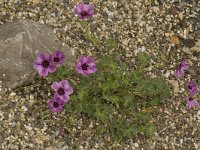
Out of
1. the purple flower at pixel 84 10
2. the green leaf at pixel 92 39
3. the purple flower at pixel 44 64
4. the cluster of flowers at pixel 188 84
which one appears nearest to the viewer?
the purple flower at pixel 44 64

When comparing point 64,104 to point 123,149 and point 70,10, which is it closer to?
point 123,149

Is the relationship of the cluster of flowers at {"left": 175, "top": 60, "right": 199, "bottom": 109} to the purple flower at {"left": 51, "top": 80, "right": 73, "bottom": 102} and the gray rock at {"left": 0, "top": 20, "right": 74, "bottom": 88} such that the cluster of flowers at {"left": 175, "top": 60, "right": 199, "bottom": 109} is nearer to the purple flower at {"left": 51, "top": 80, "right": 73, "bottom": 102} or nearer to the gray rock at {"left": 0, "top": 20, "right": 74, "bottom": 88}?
the purple flower at {"left": 51, "top": 80, "right": 73, "bottom": 102}

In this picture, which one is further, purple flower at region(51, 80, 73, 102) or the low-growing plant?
the low-growing plant

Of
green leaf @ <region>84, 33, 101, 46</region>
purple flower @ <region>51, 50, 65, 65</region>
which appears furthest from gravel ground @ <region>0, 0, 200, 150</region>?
purple flower @ <region>51, 50, 65, 65</region>

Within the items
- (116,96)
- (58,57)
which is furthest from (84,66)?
(116,96)

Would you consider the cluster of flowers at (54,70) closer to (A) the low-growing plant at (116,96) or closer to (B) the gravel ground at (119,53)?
(A) the low-growing plant at (116,96)

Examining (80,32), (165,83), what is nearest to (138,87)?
(165,83)

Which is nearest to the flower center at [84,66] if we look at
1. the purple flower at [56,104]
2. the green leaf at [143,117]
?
the purple flower at [56,104]
